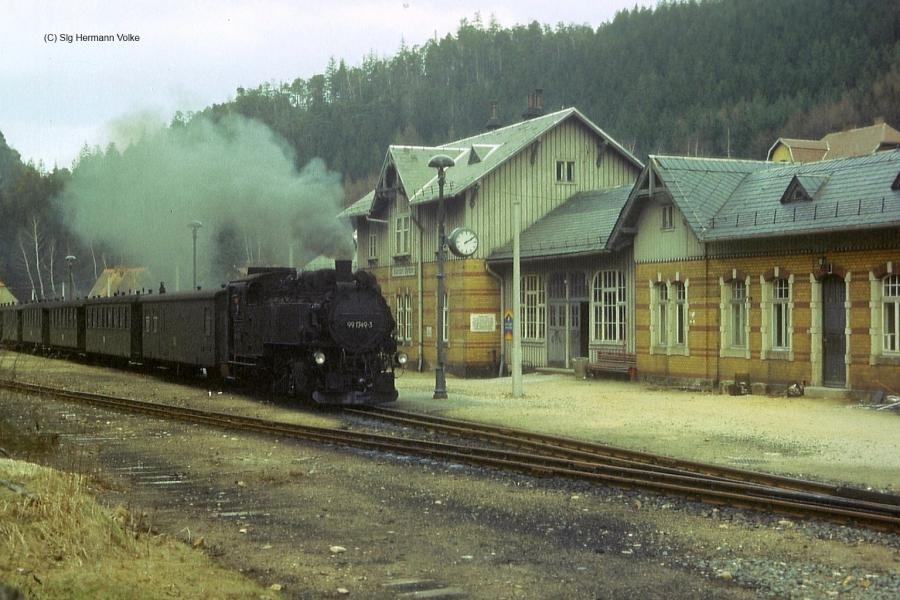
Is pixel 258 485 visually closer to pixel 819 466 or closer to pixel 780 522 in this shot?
pixel 780 522

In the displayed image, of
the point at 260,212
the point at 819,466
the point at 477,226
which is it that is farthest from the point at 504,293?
the point at 260,212

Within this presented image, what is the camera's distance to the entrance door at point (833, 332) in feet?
71.4

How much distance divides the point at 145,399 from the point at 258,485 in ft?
42.7

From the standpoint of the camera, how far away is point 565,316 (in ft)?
101

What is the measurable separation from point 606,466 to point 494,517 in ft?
8.31

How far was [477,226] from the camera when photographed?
33.1 m

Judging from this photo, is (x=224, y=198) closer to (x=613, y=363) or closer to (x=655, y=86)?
(x=613, y=363)

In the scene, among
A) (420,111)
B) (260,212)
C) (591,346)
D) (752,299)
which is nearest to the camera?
(752,299)

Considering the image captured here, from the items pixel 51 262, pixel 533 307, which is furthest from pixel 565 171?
pixel 51 262

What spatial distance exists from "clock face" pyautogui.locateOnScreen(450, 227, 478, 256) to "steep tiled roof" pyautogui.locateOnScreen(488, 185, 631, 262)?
1135mm

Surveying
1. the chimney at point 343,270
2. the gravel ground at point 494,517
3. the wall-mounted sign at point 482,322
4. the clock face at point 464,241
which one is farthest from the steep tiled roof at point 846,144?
the gravel ground at point 494,517

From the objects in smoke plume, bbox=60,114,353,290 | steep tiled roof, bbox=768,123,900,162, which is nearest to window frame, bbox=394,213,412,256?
smoke plume, bbox=60,114,353,290

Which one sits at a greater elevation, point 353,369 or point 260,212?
point 260,212

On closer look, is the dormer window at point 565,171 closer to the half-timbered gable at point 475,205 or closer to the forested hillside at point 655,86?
the half-timbered gable at point 475,205
